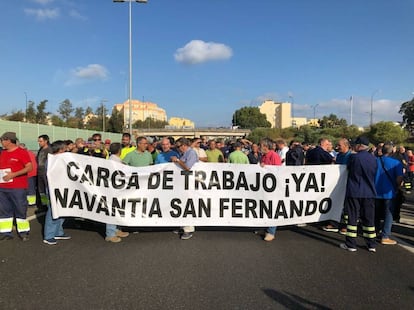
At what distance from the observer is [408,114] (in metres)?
96.1

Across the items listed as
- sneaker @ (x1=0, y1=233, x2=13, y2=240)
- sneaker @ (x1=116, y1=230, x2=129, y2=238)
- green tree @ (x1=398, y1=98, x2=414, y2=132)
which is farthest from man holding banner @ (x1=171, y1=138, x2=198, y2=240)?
green tree @ (x1=398, y1=98, x2=414, y2=132)

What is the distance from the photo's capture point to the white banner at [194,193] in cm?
645

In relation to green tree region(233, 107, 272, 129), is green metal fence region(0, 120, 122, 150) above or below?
below

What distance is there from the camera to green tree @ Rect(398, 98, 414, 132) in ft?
312

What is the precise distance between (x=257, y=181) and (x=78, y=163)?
313 cm

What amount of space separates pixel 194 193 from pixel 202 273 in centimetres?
194

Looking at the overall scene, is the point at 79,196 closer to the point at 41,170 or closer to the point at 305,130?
the point at 41,170

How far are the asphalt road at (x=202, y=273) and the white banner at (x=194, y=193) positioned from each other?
395mm

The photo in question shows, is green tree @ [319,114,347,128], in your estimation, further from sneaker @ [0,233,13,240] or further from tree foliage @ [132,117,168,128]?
sneaker @ [0,233,13,240]

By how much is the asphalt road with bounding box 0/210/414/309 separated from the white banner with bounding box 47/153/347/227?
395 millimetres

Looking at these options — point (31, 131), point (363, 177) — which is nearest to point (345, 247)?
point (363, 177)

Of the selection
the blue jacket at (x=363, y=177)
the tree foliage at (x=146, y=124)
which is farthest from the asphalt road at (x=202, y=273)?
the tree foliage at (x=146, y=124)

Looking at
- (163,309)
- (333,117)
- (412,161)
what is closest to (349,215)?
(163,309)

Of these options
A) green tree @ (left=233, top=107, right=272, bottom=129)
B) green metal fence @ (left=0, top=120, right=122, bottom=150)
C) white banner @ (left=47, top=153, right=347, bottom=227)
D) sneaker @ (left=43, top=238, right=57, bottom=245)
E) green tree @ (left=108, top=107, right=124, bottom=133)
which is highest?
green tree @ (left=233, top=107, right=272, bottom=129)
